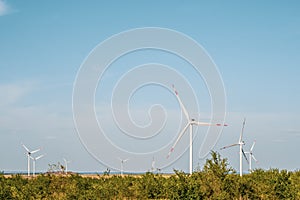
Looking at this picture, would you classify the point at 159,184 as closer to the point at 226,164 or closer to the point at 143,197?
the point at 143,197

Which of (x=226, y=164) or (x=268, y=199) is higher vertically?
(x=226, y=164)

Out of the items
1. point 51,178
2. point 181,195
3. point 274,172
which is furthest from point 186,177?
point 51,178

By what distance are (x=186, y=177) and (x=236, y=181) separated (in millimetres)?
4268

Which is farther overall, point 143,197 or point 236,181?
point 143,197

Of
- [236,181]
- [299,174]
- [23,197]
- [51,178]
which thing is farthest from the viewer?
[51,178]

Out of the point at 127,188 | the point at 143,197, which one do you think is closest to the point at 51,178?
the point at 127,188

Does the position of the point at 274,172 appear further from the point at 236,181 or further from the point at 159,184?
the point at 159,184

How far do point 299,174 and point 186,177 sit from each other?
1124 centimetres

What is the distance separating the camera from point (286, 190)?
149 feet

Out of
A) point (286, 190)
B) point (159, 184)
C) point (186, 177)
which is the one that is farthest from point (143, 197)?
point (286, 190)

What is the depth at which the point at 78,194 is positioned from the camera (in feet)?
141

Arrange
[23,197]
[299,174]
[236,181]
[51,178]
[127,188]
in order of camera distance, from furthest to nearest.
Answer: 1. [51,178]
2. [127,188]
3. [299,174]
4. [236,181]
5. [23,197]

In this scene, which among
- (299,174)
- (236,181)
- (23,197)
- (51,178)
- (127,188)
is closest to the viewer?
(23,197)

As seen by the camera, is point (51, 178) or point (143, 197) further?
point (51, 178)
